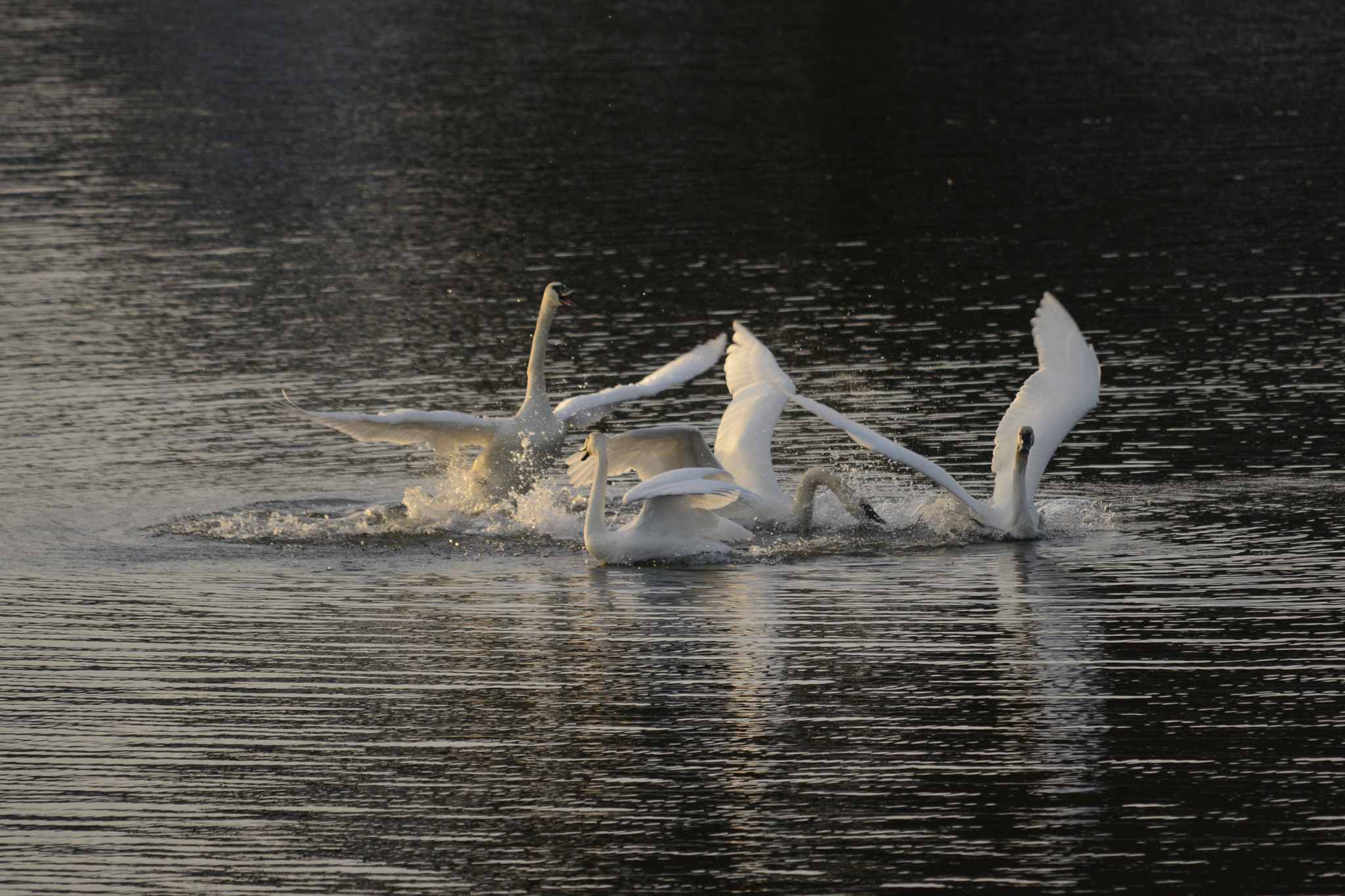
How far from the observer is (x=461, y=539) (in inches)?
576

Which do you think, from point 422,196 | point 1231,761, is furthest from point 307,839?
point 422,196

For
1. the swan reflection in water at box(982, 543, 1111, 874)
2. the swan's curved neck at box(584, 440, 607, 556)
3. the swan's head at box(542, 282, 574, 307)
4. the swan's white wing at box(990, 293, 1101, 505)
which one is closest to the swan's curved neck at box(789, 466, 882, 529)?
the swan's white wing at box(990, 293, 1101, 505)

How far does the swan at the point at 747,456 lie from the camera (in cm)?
1459

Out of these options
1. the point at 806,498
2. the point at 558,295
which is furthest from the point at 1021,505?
the point at 558,295

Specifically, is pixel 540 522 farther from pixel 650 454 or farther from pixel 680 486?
pixel 680 486

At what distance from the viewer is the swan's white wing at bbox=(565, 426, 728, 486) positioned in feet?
49.0

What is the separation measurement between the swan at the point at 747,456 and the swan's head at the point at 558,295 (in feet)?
4.59

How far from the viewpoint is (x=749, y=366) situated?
1639 cm

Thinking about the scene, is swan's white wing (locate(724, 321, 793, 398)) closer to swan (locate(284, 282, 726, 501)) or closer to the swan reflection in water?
swan (locate(284, 282, 726, 501))

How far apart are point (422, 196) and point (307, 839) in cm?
2332

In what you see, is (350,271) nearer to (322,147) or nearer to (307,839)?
(322,147)

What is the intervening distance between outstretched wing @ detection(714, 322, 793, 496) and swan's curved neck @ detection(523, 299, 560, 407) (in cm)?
144

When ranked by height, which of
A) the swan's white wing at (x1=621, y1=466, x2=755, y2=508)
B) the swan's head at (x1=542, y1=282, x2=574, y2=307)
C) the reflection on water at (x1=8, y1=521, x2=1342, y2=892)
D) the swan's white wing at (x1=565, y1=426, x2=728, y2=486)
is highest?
the swan's head at (x1=542, y1=282, x2=574, y2=307)

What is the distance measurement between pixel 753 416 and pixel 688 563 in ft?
6.95
